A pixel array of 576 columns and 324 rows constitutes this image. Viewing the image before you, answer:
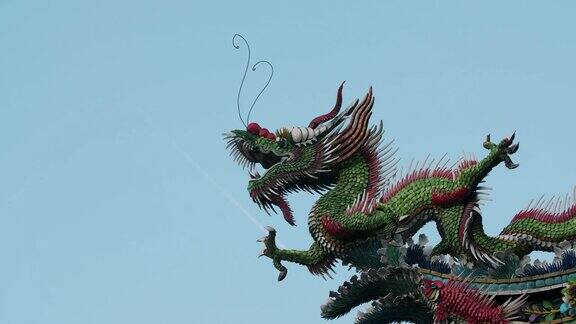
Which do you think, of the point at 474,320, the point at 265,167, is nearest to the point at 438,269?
the point at 474,320

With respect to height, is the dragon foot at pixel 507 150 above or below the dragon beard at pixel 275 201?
below

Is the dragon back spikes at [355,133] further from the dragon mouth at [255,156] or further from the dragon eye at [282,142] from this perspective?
the dragon mouth at [255,156]

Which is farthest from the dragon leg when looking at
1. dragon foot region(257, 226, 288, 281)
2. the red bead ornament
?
the red bead ornament

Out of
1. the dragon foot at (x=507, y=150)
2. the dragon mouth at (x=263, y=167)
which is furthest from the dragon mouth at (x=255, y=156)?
the dragon foot at (x=507, y=150)

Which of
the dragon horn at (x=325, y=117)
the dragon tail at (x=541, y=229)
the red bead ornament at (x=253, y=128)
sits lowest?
the dragon tail at (x=541, y=229)

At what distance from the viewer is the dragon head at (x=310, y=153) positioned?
19172 mm

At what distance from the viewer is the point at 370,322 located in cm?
1803

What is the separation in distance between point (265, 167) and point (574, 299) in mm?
5164

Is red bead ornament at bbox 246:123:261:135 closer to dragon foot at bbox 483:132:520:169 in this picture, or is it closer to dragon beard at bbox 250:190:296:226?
dragon beard at bbox 250:190:296:226

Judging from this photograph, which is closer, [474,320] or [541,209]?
[474,320]

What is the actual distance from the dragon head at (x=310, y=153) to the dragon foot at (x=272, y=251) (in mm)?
395

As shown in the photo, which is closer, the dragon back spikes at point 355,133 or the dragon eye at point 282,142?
the dragon back spikes at point 355,133

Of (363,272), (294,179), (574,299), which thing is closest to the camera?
(574,299)

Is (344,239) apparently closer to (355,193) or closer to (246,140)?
(355,193)
